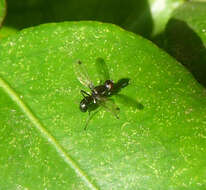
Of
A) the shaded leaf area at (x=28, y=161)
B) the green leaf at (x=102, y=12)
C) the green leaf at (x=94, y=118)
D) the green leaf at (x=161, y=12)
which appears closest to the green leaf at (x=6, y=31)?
the green leaf at (x=102, y=12)

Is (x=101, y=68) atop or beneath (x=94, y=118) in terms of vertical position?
atop

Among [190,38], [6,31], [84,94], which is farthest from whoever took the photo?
[6,31]

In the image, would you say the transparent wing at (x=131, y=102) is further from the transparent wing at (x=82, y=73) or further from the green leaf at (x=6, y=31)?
the green leaf at (x=6, y=31)

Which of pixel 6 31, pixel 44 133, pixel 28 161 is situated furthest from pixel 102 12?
pixel 28 161

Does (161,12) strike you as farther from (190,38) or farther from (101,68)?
(101,68)

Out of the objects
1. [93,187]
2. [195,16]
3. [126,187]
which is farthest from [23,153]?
[195,16]

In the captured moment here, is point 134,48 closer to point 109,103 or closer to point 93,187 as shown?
point 109,103

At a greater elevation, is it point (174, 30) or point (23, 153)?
point (174, 30)
